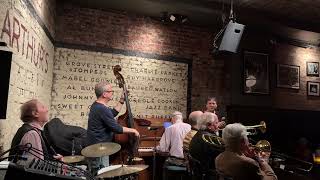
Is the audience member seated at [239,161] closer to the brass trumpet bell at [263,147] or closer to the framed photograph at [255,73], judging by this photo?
the brass trumpet bell at [263,147]

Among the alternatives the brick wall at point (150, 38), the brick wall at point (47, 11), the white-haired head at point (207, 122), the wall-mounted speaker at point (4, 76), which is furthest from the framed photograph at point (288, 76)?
the wall-mounted speaker at point (4, 76)

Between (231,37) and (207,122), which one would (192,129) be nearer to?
(207,122)

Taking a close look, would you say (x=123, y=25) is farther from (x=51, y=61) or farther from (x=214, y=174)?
(x=214, y=174)

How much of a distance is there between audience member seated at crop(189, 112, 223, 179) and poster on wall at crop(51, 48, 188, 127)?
296cm

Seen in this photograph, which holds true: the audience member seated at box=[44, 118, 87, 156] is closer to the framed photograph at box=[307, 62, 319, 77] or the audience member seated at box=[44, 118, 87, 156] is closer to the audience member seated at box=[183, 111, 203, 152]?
the audience member seated at box=[183, 111, 203, 152]

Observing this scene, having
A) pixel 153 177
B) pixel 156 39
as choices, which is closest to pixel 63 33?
pixel 156 39

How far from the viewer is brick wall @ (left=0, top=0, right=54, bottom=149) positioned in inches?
125

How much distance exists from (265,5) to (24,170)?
641cm

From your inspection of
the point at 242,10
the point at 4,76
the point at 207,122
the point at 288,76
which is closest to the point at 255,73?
the point at 288,76

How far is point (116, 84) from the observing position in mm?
6891

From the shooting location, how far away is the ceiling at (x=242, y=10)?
6552 millimetres

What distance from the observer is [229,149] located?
10.5ft

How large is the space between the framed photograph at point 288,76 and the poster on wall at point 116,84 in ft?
8.81

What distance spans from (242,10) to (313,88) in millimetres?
3675
